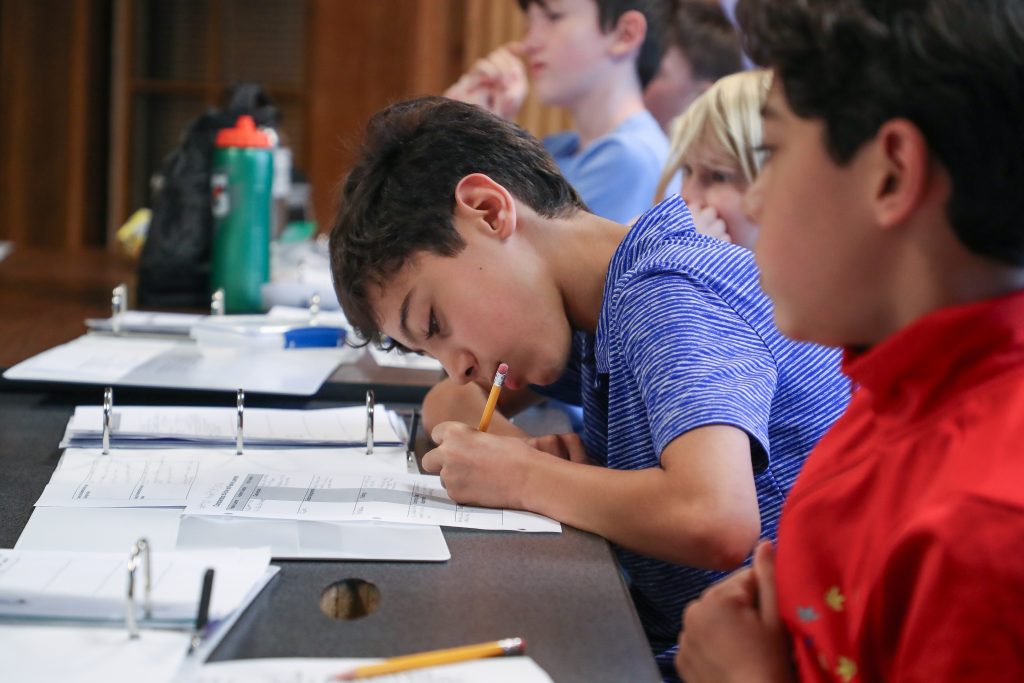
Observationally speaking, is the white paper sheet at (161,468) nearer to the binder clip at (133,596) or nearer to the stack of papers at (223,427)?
the stack of papers at (223,427)

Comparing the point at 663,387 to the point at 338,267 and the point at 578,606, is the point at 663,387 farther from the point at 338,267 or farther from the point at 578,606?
the point at 338,267

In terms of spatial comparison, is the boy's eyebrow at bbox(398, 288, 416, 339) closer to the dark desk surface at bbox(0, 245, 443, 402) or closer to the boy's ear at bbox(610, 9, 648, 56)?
the dark desk surface at bbox(0, 245, 443, 402)

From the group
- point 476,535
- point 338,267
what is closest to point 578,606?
point 476,535

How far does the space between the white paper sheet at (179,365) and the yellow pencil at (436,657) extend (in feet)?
2.46

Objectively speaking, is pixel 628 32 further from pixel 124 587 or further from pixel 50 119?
pixel 50 119

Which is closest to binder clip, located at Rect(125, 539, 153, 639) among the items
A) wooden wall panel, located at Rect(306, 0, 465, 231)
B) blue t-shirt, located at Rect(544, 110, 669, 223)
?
blue t-shirt, located at Rect(544, 110, 669, 223)

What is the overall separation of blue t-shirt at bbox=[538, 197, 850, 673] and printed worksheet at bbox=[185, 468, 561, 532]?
0.51ft

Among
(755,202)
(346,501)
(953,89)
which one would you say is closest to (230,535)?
(346,501)

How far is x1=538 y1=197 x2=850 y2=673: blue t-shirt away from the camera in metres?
0.90

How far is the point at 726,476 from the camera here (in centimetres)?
85

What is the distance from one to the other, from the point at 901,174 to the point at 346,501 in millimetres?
523

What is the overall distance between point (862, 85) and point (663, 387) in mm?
349

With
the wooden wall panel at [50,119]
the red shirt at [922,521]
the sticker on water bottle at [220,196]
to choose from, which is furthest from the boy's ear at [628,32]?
the wooden wall panel at [50,119]

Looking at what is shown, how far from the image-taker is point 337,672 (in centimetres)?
62
